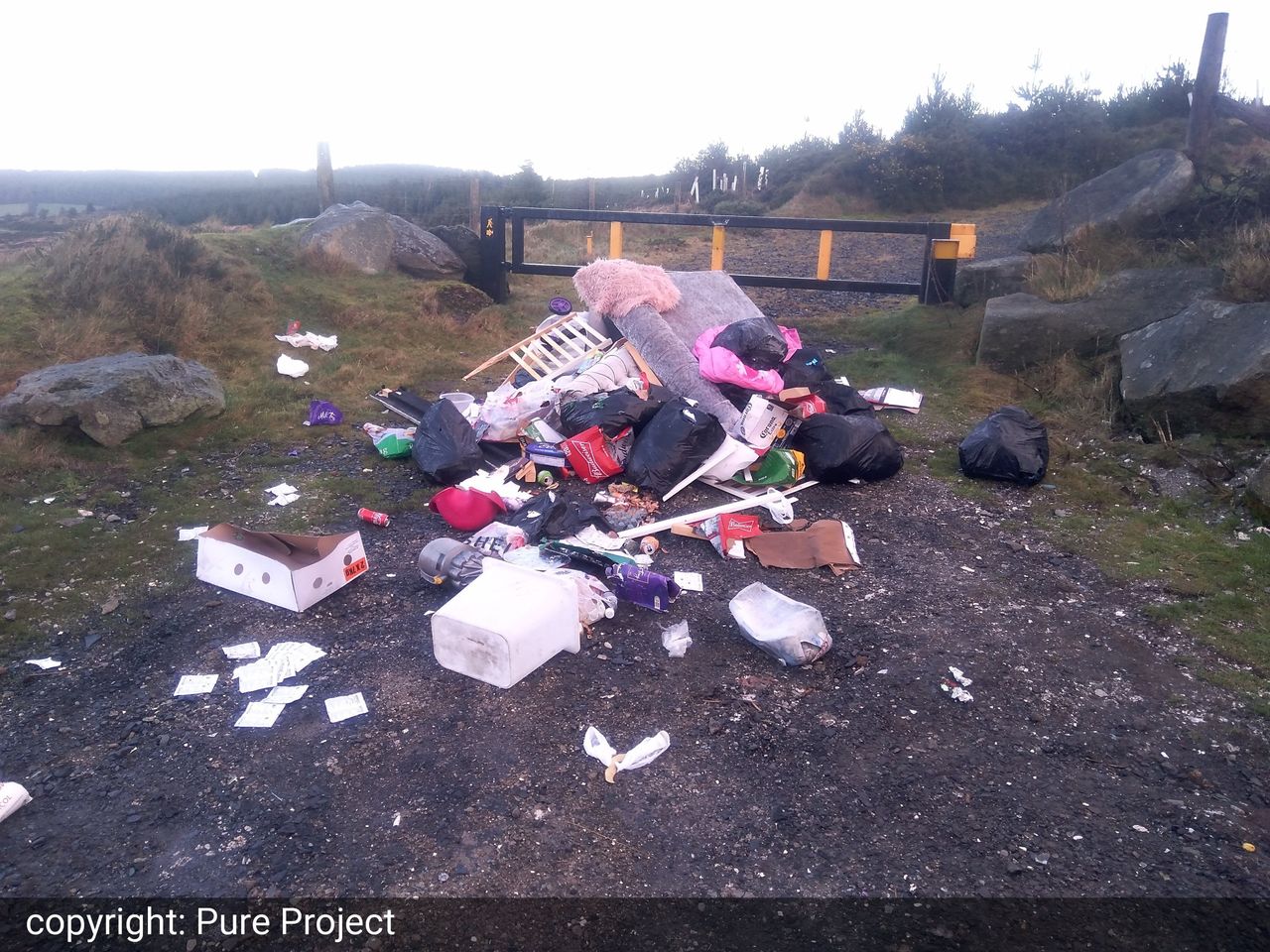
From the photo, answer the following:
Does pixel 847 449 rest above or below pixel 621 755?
above

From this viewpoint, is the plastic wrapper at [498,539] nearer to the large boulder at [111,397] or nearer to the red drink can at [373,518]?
the red drink can at [373,518]

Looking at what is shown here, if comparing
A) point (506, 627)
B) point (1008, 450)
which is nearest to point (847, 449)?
point (1008, 450)

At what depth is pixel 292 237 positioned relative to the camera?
9.20 meters

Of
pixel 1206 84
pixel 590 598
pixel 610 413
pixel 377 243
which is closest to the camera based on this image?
pixel 590 598

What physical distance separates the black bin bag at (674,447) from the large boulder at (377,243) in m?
5.37

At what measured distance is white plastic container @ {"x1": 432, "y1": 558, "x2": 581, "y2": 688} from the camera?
9.92ft

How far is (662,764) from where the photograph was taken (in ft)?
8.86

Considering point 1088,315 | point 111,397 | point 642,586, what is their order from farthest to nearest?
point 1088,315 → point 111,397 → point 642,586

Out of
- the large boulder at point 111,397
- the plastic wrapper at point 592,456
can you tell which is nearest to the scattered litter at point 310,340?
the large boulder at point 111,397

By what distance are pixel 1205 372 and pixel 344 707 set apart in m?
5.20

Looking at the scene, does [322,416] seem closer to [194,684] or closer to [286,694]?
[194,684]

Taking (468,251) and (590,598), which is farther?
(468,251)

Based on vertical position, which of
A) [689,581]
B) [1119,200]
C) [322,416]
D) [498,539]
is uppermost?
[1119,200]

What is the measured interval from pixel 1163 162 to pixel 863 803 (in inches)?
320
